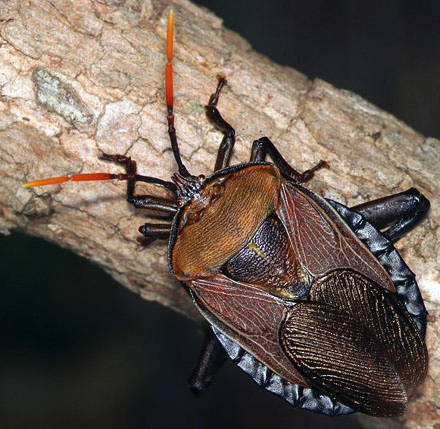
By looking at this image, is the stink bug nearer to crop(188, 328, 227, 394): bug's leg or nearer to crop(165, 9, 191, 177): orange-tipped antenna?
crop(165, 9, 191, 177): orange-tipped antenna

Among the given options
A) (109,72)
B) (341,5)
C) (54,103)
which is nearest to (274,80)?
(109,72)

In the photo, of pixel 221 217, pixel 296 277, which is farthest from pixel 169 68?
pixel 296 277

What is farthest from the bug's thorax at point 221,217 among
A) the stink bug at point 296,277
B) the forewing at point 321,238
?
the forewing at point 321,238

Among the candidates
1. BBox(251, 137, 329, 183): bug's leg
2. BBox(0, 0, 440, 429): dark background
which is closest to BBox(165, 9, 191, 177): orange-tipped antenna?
BBox(251, 137, 329, 183): bug's leg

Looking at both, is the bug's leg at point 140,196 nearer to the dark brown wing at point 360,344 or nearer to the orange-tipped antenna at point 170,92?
the orange-tipped antenna at point 170,92

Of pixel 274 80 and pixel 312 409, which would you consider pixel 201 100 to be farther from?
pixel 312 409

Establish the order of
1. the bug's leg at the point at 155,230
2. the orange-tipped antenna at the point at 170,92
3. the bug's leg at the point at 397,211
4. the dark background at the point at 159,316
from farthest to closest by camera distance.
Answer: the dark background at the point at 159,316
the bug's leg at the point at 155,230
the bug's leg at the point at 397,211
the orange-tipped antenna at the point at 170,92
